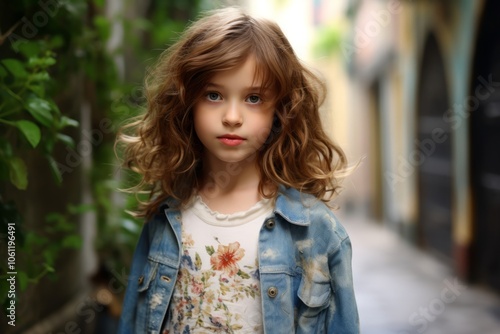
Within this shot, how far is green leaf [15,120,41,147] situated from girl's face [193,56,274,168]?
0.51 metres

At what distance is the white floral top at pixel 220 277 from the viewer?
6.02 feet

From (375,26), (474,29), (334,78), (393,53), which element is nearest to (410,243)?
(393,53)

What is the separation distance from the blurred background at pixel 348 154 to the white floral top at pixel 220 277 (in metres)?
0.46

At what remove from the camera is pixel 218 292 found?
1.84 m

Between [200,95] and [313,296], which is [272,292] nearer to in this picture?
[313,296]

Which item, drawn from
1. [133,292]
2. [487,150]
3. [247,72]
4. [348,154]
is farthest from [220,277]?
[487,150]

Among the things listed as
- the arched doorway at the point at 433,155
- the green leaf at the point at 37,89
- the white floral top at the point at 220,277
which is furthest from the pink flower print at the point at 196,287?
the arched doorway at the point at 433,155

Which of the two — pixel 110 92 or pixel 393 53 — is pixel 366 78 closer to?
pixel 393 53

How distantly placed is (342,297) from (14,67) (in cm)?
123

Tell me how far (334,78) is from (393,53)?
21.9 feet

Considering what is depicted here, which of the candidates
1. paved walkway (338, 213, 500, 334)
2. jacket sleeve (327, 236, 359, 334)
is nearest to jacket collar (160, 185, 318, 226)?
jacket sleeve (327, 236, 359, 334)

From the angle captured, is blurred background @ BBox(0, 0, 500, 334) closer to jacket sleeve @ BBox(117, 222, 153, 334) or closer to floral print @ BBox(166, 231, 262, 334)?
jacket sleeve @ BBox(117, 222, 153, 334)

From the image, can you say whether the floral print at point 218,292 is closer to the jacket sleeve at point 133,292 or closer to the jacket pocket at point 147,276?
the jacket pocket at point 147,276

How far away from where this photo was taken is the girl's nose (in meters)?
1.77
